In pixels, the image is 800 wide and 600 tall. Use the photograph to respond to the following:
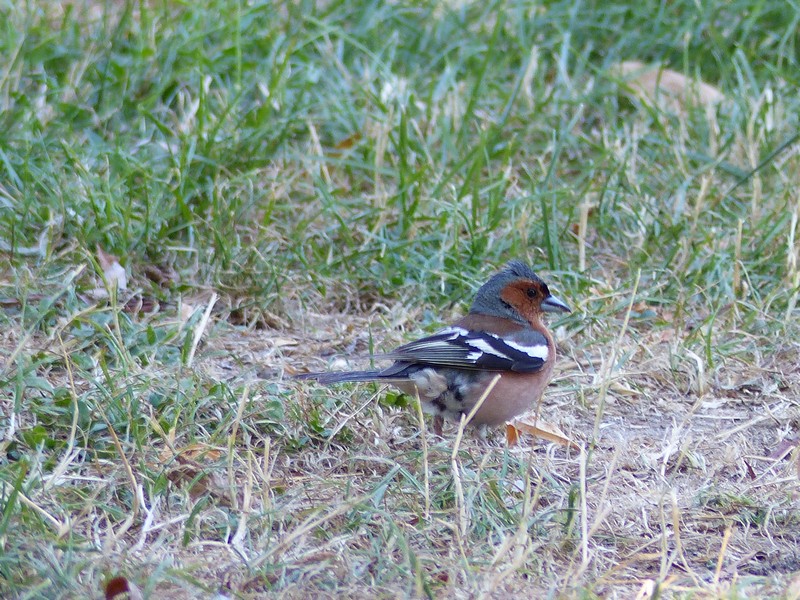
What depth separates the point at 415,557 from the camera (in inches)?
111

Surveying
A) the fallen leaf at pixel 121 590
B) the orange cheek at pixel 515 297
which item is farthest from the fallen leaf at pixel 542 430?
the fallen leaf at pixel 121 590

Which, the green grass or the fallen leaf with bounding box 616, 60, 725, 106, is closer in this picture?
the green grass

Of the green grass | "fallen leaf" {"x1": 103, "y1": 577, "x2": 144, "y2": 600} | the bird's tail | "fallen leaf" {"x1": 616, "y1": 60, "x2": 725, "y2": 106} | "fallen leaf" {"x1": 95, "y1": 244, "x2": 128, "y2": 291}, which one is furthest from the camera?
"fallen leaf" {"x1": 616, "y1": 60, "x2": 725, "y2": 106}

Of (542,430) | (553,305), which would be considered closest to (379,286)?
(553,305)

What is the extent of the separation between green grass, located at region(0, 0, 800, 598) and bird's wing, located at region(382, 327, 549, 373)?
23 cm

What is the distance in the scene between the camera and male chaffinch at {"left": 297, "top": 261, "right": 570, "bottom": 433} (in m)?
3.97

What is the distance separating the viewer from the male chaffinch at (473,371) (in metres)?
3.97

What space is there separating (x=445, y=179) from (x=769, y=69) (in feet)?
7.65

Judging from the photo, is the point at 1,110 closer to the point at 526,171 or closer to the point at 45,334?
the point at 45,334

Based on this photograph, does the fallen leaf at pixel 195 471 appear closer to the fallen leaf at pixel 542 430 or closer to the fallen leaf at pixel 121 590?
the fallen leaf at pixel 121 590

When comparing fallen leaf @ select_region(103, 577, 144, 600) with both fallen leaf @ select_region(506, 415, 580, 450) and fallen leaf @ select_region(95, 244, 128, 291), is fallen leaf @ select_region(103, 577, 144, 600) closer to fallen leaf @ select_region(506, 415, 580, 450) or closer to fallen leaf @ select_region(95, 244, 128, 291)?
fallen leaf @ select_region(506, 415, 580, 450)

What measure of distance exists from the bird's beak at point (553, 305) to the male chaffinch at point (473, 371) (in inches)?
7.2

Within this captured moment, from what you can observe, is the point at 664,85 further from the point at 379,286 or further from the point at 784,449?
the point at 784,449

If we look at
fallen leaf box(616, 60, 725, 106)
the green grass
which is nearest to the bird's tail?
the green grass
